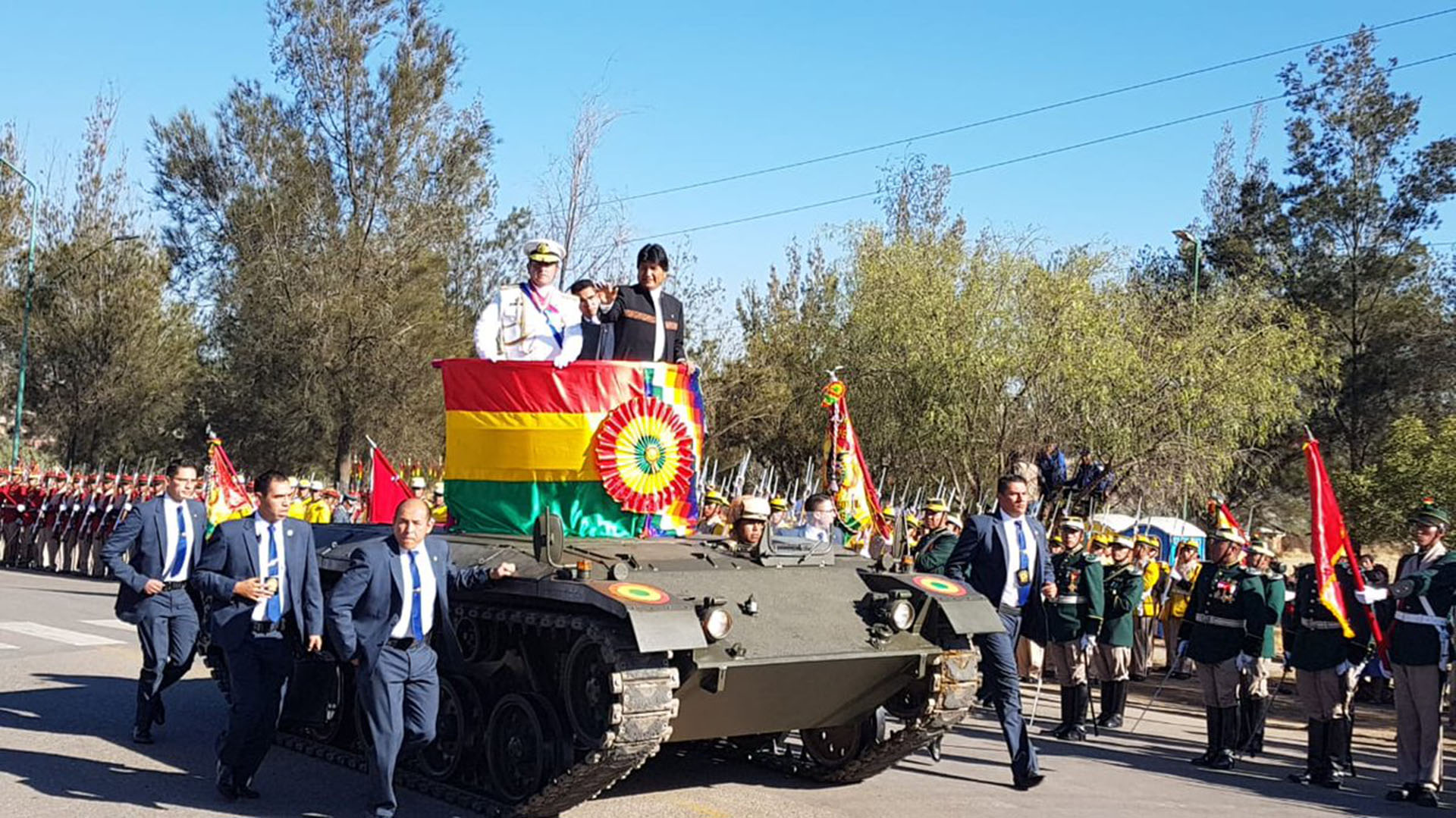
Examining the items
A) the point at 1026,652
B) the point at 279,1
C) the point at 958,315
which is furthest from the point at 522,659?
the point at 279,1

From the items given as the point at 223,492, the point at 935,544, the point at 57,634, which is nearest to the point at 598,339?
the point at 935,544

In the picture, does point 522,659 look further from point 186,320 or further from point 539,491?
point 186,320

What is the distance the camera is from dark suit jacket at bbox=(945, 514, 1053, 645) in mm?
9898

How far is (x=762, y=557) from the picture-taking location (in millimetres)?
8617

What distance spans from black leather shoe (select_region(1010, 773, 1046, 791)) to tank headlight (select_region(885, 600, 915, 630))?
1.44m

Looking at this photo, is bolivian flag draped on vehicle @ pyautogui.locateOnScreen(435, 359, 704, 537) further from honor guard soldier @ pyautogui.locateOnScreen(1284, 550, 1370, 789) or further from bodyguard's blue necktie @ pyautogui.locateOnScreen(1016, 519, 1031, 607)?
honor guard soldier @ pyautogui.locateOnScreen(1284, 550, 1370, 789)

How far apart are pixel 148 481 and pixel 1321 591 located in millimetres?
17593

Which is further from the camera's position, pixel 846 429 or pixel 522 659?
pixel 846 429

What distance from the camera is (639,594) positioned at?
755 cm

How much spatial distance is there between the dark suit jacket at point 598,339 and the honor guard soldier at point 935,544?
298 centimetres

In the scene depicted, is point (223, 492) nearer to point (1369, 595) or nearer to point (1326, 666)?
point (1326, 666)

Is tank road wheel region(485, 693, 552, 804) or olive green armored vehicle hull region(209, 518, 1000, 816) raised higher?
olive green armored vehicle hull region(209, 518, 1000, 816)

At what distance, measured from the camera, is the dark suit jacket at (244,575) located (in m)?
8.31

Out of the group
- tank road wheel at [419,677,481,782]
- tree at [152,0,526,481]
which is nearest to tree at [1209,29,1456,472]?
tree at [152,0,526,481]
